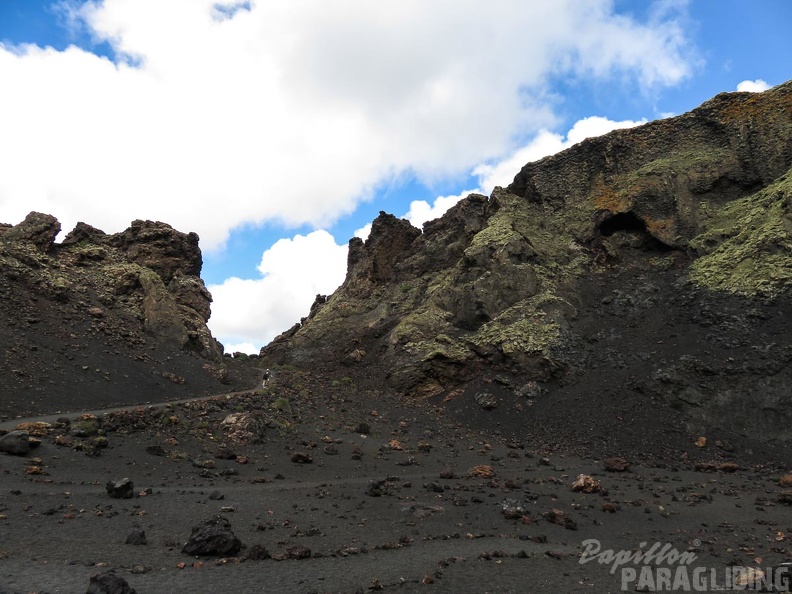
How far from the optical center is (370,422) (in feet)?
79.4

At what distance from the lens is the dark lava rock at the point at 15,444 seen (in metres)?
14.2

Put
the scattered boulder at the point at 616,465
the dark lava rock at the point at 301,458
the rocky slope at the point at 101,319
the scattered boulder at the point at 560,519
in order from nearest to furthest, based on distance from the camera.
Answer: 1. the scattered boulder at the point at 560,519
2. the dark lava rock at the point at 301,458
3. the scattered boulder at the point at 616,465
4. the rocky slope at the point at 101,319

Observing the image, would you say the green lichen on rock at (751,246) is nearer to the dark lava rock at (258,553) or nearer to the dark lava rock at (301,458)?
the dark lava rock at (301,458)

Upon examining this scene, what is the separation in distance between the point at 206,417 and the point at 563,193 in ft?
102

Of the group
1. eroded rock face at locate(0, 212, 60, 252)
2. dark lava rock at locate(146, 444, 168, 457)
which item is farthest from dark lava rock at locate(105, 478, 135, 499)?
eroded rock face at locate(0, 212, 60, 252)

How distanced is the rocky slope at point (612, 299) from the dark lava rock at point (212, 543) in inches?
683

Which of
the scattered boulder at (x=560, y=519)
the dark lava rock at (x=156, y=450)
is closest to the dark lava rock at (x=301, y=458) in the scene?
the dark lava rock at (x=156, y=450)

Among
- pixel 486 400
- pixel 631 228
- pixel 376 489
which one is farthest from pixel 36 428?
pixel 631 228

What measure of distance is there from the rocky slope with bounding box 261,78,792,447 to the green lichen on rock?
0.32 ft

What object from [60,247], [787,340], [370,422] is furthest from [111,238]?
[787,340]

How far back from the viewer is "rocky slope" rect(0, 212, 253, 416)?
2238 cm

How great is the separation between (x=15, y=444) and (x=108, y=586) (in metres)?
10.2

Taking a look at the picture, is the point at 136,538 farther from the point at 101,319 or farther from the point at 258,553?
the point at 101,319

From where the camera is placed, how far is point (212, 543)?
9.46 metres
